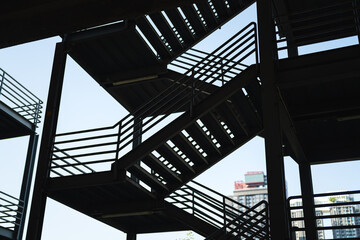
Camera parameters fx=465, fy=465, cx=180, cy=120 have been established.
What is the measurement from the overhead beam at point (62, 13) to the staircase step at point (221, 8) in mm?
10158

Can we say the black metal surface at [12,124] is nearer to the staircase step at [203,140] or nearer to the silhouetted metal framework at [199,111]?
the silhouetted metal framework at [199,111]

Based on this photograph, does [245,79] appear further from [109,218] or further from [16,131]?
[16,131]

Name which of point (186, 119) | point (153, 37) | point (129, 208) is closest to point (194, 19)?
point (153, 37)

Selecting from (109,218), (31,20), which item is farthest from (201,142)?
(31,20)

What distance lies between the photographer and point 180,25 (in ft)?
40.7

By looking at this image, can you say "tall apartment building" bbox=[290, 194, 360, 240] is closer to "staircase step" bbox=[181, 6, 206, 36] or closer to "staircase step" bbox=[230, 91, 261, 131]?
"staircase step" bbox=[230, 91, 261, 131]

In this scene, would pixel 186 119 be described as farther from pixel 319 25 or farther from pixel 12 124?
pixel 12 124

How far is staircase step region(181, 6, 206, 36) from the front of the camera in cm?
1209

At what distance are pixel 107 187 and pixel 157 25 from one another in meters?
4.31

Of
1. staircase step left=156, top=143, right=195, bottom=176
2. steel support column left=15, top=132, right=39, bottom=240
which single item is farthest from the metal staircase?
steel support column left=15, top=132, right=39, bottom=240

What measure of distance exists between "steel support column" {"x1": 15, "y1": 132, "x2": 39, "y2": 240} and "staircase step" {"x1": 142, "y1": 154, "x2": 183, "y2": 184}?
7991mm

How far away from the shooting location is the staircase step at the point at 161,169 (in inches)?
410

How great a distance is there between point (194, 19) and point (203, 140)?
369 cm

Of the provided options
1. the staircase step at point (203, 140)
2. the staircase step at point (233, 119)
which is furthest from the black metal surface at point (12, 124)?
the staircase step at point (233, 119)
